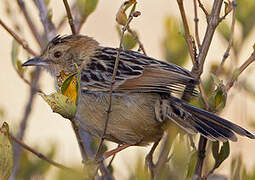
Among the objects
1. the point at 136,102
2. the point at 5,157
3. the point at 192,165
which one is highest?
the point at 136,102

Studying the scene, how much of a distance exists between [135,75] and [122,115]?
331 millimetres

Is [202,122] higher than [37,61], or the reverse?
[37,61]

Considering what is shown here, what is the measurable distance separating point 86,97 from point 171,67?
75 cm

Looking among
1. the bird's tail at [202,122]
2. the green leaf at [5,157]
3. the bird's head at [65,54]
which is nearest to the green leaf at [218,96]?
the bird's tail at [202,122]

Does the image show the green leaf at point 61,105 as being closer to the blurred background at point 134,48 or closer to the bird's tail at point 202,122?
the blurred background at point 134,48

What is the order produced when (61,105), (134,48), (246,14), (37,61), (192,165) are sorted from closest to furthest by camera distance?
(61,105) < (192,165) < (246,14) < (134,48) < (37,61)

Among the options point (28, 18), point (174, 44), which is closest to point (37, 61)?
point (28, 18)

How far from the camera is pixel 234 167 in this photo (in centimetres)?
304

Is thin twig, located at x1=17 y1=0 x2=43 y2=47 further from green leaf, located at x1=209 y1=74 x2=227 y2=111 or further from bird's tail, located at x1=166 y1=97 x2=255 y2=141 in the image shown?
green leaf, located at x1=209 y1=74 x2=227 y2=111

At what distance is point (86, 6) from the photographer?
4.21m

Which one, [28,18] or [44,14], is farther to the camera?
[28,18]

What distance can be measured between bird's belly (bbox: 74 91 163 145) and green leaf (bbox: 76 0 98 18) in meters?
0.64

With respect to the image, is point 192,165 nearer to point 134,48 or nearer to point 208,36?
point 208,36

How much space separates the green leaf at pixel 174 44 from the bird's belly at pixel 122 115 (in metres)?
0.57
